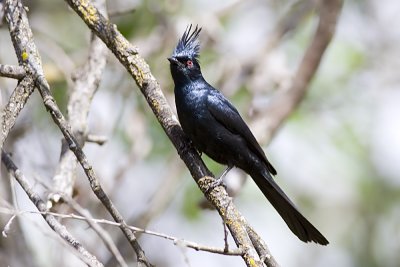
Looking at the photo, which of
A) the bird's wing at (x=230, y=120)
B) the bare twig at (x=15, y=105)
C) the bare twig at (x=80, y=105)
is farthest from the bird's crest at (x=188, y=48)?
the bare twig at (x=15, y=105)

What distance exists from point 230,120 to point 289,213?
0.72 metres

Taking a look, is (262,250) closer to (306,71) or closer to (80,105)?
(80,105)

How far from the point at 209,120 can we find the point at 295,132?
3.15m

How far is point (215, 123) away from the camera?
4.78 meters

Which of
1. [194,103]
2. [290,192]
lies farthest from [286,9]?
[194,103]

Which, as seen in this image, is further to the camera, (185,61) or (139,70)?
(185,61)

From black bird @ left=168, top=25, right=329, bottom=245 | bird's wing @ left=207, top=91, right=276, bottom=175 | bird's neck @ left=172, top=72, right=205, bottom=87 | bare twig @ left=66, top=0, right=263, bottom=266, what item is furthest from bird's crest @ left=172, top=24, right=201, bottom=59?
bare twig @ left=66, top=0, right=263, bottom=266

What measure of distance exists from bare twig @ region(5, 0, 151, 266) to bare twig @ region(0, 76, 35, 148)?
0.18 feet

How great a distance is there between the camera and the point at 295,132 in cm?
776

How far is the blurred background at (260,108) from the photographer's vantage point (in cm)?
648

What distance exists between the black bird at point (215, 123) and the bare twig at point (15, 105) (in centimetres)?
134

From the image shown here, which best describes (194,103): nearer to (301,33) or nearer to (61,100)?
(61,100)

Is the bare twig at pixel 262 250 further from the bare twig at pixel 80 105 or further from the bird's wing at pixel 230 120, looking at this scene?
the bird's wing at pixel 230 120

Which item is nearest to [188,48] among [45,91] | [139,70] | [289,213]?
[139,70]
